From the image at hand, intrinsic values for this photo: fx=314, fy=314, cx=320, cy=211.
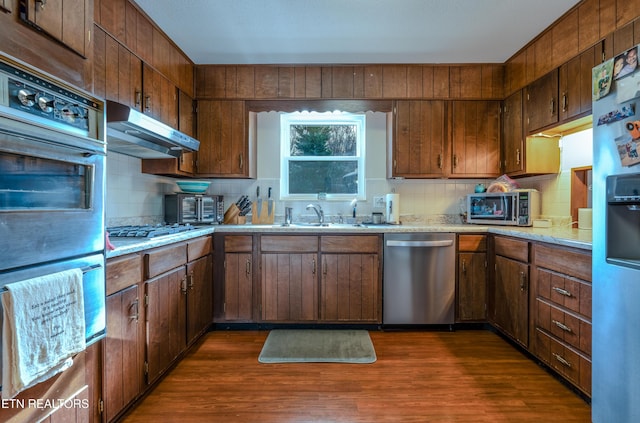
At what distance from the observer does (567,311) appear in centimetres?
187

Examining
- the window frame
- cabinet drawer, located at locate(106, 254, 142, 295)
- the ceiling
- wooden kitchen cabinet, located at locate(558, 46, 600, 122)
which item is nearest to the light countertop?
cabinet drawer, located at locate(106, 254, 142, 295)

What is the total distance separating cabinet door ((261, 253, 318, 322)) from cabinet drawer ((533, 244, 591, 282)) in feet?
5.44

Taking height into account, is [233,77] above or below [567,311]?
above

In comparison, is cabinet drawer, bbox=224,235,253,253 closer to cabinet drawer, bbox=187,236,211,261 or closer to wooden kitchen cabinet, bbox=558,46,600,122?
cabinet drawer, bbox=187,236,211,261

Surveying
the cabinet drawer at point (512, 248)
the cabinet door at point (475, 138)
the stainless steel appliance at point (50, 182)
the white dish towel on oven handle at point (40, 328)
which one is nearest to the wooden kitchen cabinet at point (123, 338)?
the stainless steel appliance at point (50, 182)

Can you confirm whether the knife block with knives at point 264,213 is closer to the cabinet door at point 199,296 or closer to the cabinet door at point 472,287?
the cabinet door at point 199,296

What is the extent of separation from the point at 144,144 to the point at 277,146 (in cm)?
146

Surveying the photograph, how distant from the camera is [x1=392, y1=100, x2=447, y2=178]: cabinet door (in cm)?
308

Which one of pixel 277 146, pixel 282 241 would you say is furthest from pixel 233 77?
pixel 282 241

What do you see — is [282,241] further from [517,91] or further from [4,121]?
[517,91]

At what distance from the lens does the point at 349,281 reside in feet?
9.10

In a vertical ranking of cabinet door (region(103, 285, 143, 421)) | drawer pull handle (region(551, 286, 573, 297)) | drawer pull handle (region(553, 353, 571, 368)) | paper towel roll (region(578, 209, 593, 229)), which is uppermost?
paper towel roll (region(578, 209, 593, 229))

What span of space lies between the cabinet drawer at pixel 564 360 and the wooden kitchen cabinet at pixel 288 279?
1.66 m

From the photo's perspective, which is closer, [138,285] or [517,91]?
[138,285]
